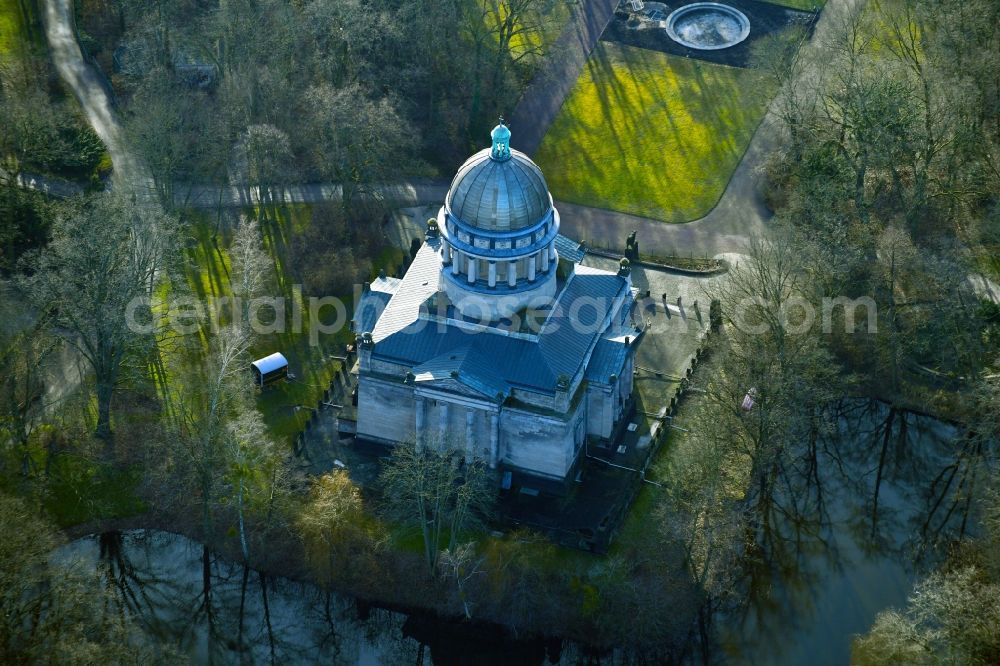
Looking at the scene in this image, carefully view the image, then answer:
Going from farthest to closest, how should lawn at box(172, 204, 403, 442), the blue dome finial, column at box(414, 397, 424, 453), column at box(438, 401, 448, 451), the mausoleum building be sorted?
lawn at box(172, 204, 403, 442) < column at box(414, 397, 424, 453) < column at box(438, 401, 448, 451) < the mausoleum building < the blue dome finial

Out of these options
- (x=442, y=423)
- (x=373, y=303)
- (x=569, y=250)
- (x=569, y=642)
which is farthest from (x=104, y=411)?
(x=569, y=642)

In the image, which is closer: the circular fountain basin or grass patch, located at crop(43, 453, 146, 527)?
grass patch, located at crop(43, 453, 146, 527)

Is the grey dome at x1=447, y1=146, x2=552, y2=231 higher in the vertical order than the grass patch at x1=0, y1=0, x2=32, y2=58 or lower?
lower

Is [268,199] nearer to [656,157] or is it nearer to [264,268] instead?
[264,268]

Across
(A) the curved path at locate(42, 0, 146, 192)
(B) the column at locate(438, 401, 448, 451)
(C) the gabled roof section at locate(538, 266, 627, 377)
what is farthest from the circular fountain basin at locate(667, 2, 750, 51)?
(B) the column at locate(438, 401, 448, 451)

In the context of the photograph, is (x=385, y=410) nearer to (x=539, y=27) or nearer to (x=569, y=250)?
(x=569, y=250)

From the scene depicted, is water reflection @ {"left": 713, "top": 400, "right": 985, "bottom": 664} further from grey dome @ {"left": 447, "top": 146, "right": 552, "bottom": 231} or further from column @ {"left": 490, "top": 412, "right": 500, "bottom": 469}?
grey dome @ {"left": 447, "top": 146, "right": 552, "bottom": 231}

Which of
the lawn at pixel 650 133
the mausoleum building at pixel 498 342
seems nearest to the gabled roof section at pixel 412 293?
the mausoleum building at pixel 498 342
